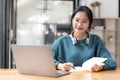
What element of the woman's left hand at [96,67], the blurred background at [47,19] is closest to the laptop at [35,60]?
the woman's left hand at [96,67]

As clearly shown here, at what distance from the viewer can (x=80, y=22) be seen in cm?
217

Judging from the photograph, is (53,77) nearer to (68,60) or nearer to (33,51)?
(33,51)

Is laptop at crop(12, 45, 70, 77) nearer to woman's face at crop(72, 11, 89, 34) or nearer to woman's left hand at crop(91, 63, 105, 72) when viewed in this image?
woman's left hand at crop(91, 63, 105, 72)

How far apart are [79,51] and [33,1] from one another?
429cm

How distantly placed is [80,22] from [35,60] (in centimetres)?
77

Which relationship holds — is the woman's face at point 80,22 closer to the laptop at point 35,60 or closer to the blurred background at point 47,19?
the laptop at point 35,60

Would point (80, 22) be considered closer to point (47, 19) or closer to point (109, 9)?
point (109, 9)

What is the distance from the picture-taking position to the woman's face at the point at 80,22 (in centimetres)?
217

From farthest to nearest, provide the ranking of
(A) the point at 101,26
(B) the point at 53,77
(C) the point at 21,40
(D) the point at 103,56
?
(C) the point at 21,40
(A) the point at 101,26
(D) the point at 103,56
(B) the point at 53,77

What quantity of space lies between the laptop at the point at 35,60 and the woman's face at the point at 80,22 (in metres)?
0.62

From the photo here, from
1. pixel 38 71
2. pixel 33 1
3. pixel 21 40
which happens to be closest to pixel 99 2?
pixel 33 1

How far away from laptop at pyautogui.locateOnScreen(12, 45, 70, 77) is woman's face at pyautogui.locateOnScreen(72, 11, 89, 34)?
62 centimetres

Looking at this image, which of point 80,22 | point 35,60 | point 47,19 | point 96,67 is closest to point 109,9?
point 47,19

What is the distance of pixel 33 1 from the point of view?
620cm
